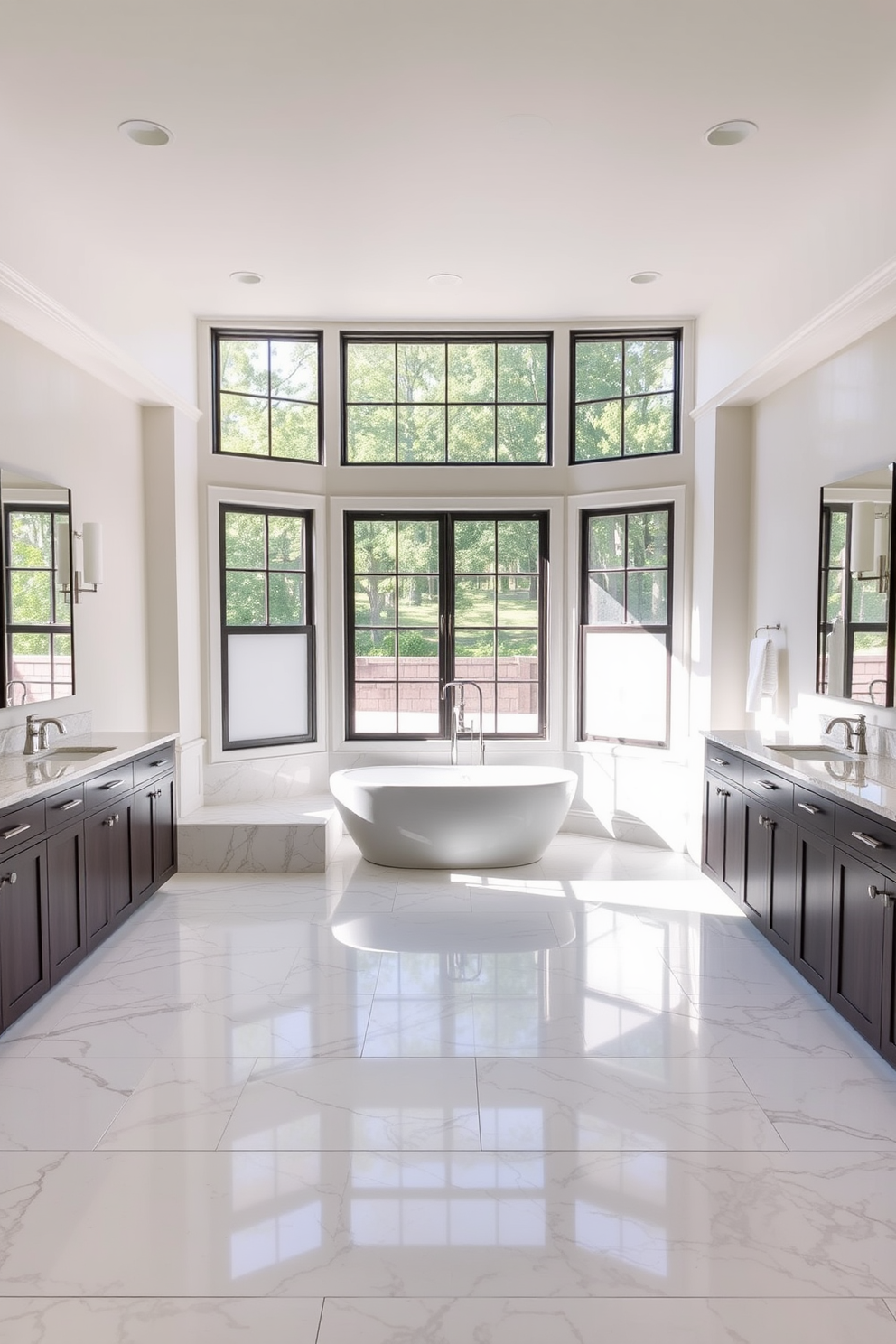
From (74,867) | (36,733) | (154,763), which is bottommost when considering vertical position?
(74,867)

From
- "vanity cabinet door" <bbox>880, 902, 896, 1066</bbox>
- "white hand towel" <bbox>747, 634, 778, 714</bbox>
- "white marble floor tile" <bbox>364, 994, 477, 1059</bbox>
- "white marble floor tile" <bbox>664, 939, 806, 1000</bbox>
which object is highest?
"white hand towel" <bbox>747, 634, 778, 714</bbox>

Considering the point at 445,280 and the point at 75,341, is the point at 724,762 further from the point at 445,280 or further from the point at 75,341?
the point at 75,341

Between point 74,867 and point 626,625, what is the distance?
3690 millimetres

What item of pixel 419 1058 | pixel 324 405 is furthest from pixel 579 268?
pixel 419 1058

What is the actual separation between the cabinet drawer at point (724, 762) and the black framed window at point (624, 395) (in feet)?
6.93

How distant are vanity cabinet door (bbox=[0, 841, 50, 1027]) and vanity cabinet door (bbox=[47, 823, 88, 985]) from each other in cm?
6

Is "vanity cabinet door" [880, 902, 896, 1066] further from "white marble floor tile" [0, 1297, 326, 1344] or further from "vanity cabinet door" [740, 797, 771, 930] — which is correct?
"white marble floor tile" [0, 1297, 326, 1344]

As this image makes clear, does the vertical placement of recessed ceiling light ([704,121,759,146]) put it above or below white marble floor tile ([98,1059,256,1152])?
above

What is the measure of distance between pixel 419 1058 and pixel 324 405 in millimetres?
4416

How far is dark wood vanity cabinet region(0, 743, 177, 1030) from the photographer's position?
10.2ft

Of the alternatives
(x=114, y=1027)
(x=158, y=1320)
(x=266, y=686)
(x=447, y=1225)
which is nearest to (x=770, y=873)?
(x=447, y=1225)

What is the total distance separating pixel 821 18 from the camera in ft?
9.41

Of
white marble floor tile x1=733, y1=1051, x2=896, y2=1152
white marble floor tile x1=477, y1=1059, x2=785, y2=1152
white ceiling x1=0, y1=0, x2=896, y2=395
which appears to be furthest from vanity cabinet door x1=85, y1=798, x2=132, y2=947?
white marble floor tile x1=733, y1=1051, x2=896, y2=1152

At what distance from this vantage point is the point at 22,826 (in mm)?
3139
